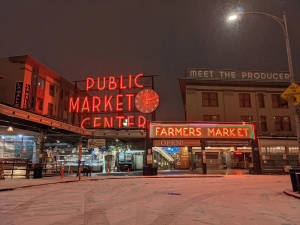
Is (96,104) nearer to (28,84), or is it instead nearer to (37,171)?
(28,84)

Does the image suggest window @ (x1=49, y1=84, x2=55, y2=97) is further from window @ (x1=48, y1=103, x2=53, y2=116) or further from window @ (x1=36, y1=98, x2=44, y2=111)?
window @ (x1=36, y1=98, x2=44, y2=111)

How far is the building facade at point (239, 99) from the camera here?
35594mm

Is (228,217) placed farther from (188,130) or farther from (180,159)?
(180,159)

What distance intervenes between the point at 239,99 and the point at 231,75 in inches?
141

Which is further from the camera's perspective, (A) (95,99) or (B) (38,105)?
(B) (38,105)

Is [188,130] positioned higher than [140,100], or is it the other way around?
[140,100]

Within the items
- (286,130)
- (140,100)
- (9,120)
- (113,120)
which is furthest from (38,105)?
(286,130)

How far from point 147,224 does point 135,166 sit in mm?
34762

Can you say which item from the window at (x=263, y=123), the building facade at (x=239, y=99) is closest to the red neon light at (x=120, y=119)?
the building facade at (x=239, y=99)

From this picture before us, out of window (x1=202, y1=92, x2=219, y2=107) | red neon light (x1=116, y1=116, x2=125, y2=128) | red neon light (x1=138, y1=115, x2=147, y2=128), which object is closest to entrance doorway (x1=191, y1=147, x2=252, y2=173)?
window (x1=202, y1=92, x2=219, y2=107)

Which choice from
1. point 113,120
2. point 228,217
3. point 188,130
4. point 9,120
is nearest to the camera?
point 228,217

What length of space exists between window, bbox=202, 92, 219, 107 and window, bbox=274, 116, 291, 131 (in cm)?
870

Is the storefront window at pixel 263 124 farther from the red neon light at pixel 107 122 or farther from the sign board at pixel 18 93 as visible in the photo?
the sign board at pixel 18 93

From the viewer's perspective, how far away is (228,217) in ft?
24.0
